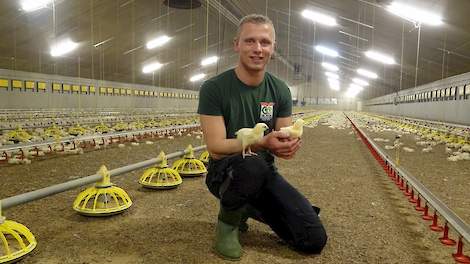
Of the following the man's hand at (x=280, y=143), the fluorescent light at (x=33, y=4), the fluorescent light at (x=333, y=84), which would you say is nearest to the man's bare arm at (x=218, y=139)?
the man's hand at (x=280, y=143)

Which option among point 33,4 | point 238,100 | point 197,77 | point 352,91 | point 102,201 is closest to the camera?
point 238,100

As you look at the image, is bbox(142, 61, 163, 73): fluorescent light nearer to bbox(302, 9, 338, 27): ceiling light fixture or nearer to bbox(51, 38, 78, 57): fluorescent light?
bbox(51, 38, 78, 57): fluorescent light

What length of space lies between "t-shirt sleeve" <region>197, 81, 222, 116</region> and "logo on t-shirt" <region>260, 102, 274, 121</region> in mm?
259

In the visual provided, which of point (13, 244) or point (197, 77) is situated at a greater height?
point (197, 77)

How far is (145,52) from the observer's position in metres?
17.2

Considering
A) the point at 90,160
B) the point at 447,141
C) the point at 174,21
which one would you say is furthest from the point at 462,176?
the point at 174,21

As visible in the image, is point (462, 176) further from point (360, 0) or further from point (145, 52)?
point (145, 52)

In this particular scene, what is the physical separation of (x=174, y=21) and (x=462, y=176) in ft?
43.0

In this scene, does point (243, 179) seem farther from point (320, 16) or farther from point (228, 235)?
point (320, 16)

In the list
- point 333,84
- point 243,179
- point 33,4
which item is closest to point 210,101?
point 243,179

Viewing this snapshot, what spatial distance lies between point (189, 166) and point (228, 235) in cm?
217

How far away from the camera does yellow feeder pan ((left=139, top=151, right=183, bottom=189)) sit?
3272mm

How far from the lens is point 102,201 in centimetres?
257

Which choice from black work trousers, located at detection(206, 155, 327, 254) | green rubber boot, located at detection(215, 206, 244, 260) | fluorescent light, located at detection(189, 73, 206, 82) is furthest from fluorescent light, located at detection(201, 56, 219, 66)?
green rubber boot, located at detection(215, 206, 244, 260)
